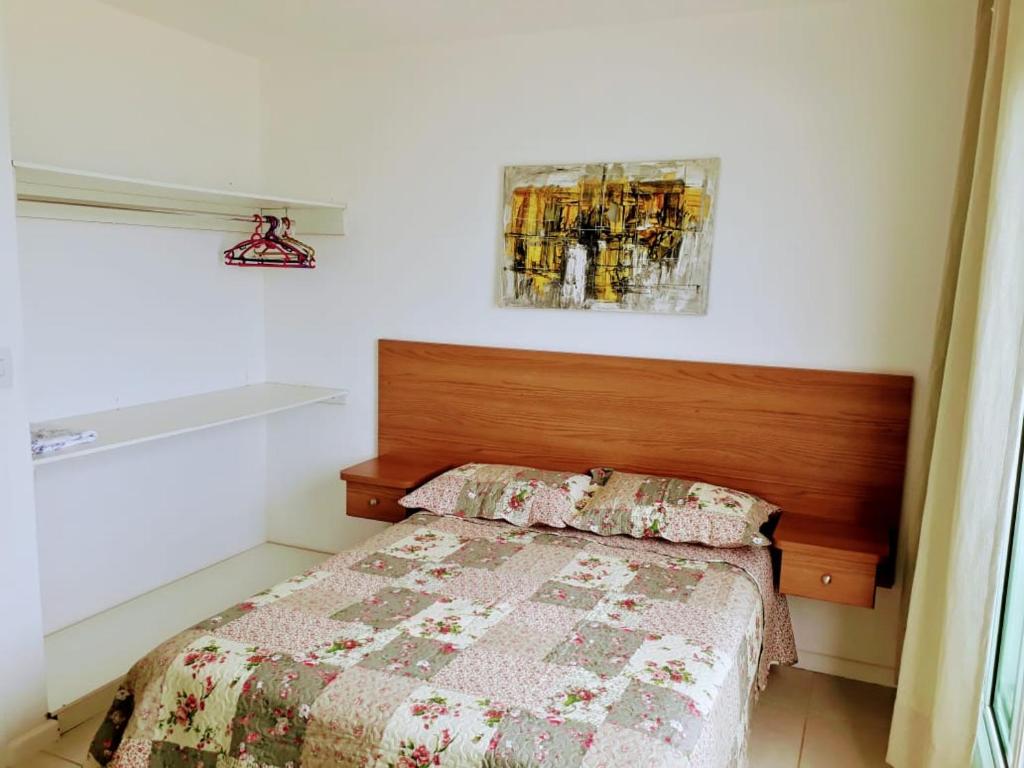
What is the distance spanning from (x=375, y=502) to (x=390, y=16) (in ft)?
5.83

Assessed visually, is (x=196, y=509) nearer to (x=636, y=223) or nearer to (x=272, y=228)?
(x=272, y=228)

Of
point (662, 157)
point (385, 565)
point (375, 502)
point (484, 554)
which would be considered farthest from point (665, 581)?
point (662, 157)

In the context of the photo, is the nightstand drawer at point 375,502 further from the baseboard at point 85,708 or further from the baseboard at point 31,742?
the baseboard at point 31,742

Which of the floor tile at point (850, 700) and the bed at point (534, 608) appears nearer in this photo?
the bed at point (534, 608)

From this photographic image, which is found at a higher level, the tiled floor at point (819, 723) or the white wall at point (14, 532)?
the white wall at point (14, 532)

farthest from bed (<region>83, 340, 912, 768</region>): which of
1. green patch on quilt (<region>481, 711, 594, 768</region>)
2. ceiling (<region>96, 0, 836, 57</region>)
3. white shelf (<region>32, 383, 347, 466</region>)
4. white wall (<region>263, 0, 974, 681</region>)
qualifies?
ceiling (<region>96, 0, 836, 57</region>)

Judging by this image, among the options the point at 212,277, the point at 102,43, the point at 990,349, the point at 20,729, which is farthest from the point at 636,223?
the point at 20,729

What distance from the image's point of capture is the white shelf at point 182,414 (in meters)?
2.51

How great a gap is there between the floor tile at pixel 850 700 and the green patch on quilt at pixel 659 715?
1.18 metres

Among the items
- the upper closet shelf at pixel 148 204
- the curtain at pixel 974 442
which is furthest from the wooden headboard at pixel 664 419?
the upper closet shelf at pixel 148 204

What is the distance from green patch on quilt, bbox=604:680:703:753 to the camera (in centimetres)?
155

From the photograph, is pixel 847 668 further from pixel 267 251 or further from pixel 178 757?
pixel 267 251

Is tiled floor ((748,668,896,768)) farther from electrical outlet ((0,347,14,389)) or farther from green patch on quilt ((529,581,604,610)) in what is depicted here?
electrical outlet ((0,347,14,389))

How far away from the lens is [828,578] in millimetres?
2400
